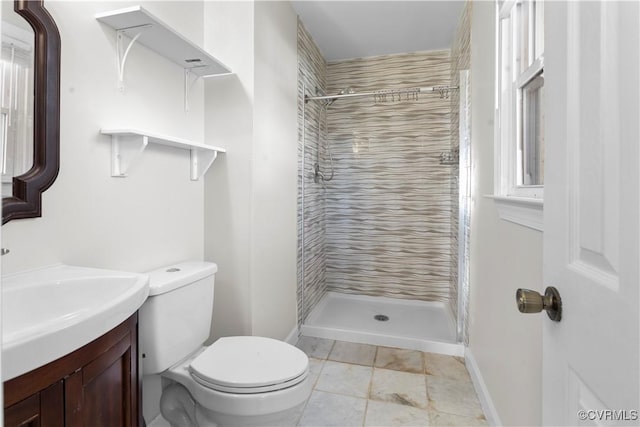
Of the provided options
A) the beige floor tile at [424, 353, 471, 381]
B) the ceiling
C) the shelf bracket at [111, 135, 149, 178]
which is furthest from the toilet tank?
the ceiling

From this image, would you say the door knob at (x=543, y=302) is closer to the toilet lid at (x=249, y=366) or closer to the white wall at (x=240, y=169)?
the toilet lid at (x=249, y=366)

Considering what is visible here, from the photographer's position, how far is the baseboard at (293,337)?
2.34 metres

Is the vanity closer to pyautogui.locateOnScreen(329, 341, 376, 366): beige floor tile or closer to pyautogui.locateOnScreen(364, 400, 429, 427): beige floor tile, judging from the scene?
pyautogui.locateOnScreen(364, 400, 429, 427): beige floor tile

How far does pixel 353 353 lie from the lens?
2.34 meters

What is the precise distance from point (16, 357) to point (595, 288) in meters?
0.95

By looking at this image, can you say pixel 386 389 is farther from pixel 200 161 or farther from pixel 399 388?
pixel 200 161

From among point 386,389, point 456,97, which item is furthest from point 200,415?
point 456,97

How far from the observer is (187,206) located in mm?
1780

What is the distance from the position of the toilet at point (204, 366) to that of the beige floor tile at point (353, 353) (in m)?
0.90

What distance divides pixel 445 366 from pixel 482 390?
416mm

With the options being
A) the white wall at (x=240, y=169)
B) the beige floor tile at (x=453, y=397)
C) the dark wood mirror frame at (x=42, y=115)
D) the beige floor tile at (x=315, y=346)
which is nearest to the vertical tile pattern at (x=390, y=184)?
the beige floor tile at (x=315, y=346)

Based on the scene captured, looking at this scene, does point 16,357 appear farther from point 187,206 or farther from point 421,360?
point 421,360

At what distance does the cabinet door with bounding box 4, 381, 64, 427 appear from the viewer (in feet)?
2.08

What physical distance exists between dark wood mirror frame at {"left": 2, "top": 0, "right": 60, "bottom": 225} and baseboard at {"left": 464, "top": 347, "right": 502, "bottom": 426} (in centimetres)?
198
